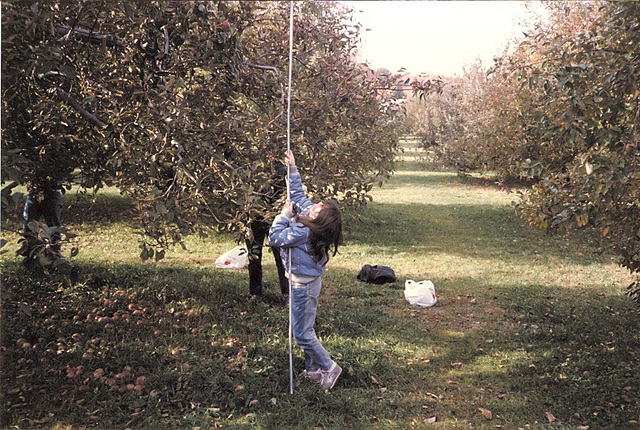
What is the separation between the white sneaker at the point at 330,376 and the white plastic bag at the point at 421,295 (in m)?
3.05

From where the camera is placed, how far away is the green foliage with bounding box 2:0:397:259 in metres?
4.39

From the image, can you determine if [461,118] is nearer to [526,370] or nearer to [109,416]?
[526,370]

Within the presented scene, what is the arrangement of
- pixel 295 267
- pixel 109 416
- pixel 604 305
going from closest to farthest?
pixel 109 416 < pixel 295 267 < pixel 604 305

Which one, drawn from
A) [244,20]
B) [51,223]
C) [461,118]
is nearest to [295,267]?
[244,20]

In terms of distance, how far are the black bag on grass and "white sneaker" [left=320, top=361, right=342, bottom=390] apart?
13.4ft

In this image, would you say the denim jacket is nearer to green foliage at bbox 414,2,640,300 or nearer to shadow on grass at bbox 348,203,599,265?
green foliage at bbox 414,2,640,300

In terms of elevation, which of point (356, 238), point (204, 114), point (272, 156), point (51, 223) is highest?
point (204, 114)

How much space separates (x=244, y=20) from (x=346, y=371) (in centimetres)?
337

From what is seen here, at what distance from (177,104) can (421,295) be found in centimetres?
453

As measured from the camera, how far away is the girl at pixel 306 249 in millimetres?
4723

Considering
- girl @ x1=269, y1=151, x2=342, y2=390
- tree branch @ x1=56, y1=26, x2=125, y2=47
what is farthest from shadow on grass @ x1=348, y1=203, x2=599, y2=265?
tree branch @ x1=56, y1=26, x2=125, y2=47

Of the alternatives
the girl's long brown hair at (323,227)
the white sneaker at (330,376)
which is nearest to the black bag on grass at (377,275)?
the white sneaker at (330,376)

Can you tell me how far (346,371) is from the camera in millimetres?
5391

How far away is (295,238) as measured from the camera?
184 inches
